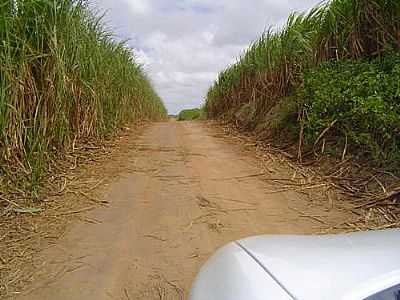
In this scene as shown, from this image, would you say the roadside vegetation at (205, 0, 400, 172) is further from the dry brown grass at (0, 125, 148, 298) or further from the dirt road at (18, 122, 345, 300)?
the dry brown grass at (0, 125, 148, 298)

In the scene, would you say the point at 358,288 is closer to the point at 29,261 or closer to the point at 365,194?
the point at 29,261

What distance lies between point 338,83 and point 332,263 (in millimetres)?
3983

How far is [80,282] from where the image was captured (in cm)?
269

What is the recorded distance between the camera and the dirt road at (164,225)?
2.69 meters

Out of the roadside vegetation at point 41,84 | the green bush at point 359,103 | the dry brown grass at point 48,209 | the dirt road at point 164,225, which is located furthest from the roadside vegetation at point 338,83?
the roadside vegetation at point 41,84

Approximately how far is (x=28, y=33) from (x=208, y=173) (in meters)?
2.33

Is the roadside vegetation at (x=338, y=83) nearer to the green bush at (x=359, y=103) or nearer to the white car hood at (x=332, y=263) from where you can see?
the green bush at (x=359, y=103)

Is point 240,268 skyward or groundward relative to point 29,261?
skyward

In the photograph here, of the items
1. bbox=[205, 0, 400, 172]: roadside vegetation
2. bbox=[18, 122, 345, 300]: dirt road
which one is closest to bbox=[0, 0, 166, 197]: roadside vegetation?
bbox=[18, 122, 345, 300]: dirt road

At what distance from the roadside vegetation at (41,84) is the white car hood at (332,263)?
9.15ft

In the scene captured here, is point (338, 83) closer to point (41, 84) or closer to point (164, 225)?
point (164, 225)

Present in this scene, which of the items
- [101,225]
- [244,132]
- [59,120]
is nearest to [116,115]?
[244,132]

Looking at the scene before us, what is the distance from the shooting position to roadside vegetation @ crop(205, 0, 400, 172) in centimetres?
436

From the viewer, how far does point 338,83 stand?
505cm
